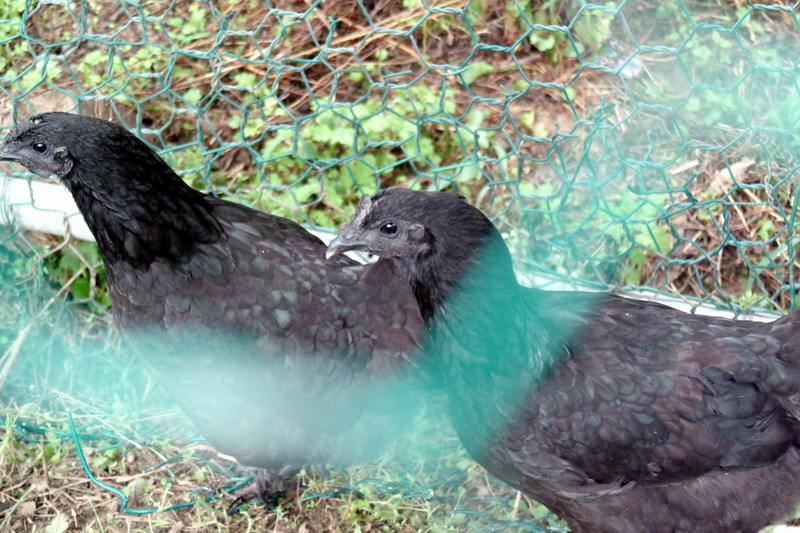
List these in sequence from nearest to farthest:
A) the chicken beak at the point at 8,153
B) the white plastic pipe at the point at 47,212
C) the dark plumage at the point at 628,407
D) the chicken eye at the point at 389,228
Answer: the chicken eye at the point at 389,228
the dark plumage at the point at 628,407
the chicken beak at the point at 8,153
the white plastic pipe at the point at 47,212

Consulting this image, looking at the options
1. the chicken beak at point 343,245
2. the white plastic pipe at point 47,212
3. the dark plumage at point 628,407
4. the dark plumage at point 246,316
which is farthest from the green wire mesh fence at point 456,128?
the chicken beak at point 343,245

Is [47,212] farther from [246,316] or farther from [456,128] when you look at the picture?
[456,128]

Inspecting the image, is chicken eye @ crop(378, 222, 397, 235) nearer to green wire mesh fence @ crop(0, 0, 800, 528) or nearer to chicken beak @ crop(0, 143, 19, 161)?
green wire mesh fence @ crop(0, 0, 800, 528)

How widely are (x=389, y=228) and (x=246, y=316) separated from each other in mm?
549

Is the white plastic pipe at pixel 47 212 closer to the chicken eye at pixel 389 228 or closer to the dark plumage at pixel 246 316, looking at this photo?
the dark plumage at pixel 246 316

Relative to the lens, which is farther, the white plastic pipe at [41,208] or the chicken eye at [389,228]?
the white plastic pipe at [41,208]

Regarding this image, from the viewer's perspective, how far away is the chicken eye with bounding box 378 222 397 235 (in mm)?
1787

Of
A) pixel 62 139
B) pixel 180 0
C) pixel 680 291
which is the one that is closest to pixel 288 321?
pixel 62 139

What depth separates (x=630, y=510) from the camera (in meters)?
1.96

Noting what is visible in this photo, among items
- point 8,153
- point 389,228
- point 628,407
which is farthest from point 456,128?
point 8,153

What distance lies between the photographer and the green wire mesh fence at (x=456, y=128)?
110 inches

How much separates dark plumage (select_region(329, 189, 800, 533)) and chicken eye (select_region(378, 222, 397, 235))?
67mm

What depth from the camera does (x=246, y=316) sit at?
6.88ft

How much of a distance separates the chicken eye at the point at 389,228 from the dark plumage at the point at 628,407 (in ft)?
0.22
